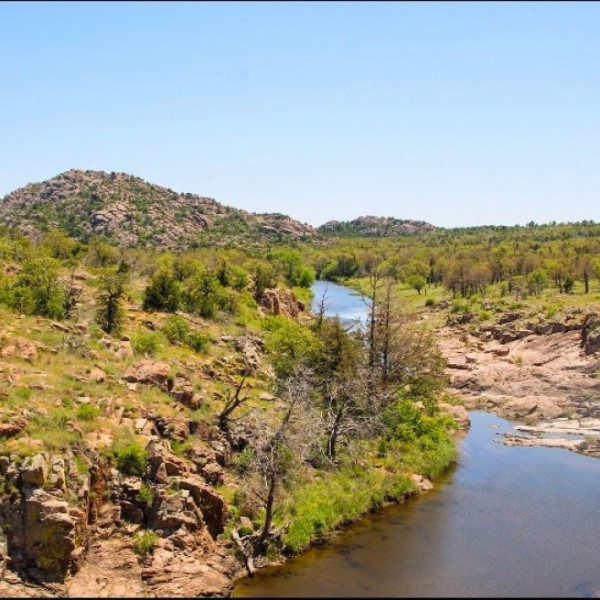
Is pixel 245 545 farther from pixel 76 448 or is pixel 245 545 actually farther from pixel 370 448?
pixel 370 448

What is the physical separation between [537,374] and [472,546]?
32.2 m

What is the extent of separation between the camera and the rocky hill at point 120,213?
14412 centimetres

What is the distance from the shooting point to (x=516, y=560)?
72.8ft

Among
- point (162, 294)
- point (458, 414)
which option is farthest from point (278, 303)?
point (458, 414)

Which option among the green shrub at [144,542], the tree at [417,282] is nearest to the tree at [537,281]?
the tree at [417,282]

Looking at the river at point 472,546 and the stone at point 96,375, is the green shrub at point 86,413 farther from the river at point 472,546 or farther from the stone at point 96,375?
the river at point 472,546

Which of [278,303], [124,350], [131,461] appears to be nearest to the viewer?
[131,461]

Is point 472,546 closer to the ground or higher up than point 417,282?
closer to the ground

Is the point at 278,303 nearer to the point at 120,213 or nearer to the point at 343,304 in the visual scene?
the point at 343,304

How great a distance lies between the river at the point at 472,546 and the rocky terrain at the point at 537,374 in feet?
26.8

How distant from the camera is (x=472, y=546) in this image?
23266 mm

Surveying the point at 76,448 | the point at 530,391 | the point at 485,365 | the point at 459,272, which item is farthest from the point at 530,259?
the point at 76,448

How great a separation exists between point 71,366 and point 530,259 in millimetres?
85203

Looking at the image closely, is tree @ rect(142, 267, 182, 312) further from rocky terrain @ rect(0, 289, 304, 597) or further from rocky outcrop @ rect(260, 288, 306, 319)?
rocky terrain @ rect(0, 289, 304, 597)
